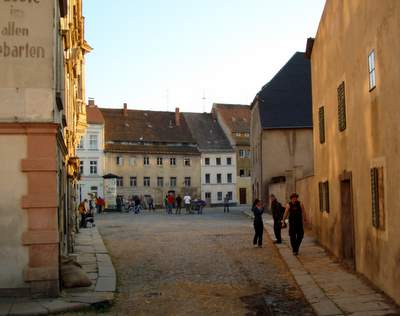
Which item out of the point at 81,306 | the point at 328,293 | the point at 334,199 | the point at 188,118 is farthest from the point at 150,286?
the point at 188,118

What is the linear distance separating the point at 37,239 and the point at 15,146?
1597 millimetres

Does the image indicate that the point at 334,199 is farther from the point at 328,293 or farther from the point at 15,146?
the point at 15,146

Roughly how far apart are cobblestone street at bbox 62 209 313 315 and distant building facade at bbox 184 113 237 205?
57.9m

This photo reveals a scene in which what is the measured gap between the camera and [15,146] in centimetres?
990

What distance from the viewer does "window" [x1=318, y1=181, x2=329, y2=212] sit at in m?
16.3

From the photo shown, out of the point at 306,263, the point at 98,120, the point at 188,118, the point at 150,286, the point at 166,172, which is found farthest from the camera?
the point at 188,118

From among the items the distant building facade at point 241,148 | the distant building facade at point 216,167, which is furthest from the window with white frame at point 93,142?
the distant building facade at point 241,148

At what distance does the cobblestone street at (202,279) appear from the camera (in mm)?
9539

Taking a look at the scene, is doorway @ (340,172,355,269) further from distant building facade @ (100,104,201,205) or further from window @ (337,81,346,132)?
distant building facade @ (100,104,201,205)

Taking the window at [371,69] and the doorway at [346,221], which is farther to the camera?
the doorway at [346,221]

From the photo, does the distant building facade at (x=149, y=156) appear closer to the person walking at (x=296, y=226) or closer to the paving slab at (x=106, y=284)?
the person walking at (x=296, y=226)

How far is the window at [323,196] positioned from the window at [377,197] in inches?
223

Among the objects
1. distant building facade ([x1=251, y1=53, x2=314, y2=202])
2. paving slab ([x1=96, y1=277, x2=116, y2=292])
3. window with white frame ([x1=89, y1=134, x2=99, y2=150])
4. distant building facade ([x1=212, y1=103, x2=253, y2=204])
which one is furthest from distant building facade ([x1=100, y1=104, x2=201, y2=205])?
paving slab ([x1=96, y1=277, x2=116, y2=292])

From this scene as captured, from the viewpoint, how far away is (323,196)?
1705 cm
